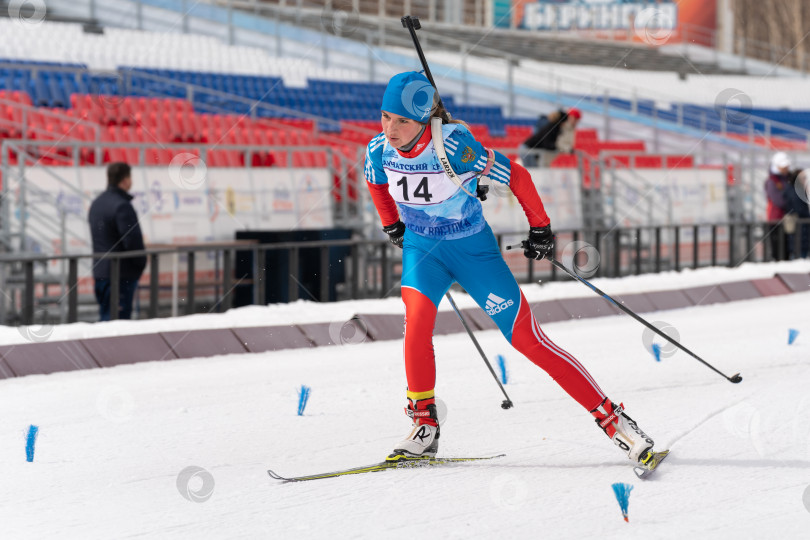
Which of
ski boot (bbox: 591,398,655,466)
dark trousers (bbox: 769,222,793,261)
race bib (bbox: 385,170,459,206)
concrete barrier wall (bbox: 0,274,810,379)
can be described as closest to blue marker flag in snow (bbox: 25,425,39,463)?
race bib (bbox: 385,170,459,206)

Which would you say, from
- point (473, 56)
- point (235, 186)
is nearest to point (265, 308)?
point (235, 186)

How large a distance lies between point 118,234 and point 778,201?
10.3 m

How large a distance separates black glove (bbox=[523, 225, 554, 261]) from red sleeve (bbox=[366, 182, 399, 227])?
0.64 meters

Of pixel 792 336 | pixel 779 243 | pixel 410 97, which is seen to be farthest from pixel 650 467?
pixel 779 243

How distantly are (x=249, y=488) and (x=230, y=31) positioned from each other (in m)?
24.0

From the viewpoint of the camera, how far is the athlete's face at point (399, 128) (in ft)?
14.9

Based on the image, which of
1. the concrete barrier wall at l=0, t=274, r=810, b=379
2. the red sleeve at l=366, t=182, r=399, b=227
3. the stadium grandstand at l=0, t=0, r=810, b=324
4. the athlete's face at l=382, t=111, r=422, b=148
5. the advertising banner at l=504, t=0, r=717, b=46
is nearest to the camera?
the athlete's face at l=382, t=111, r=422, b=148

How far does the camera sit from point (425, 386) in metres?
4.81

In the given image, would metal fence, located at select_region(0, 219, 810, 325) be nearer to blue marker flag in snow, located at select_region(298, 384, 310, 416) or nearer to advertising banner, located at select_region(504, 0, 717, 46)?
blue marker flag in snow, located at select_region(298, 384, 310, 416)

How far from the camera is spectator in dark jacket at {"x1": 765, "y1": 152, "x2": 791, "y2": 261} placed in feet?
52.7

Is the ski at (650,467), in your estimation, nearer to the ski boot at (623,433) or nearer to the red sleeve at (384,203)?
the ski boot at (623,433)

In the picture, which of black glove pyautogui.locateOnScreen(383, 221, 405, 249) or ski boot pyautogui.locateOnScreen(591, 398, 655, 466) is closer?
ski boot pyautogui.locateOnScreen(591, 398, 655, 466)

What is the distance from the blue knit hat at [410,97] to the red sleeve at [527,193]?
1.55 feet

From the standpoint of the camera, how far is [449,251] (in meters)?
4.78
